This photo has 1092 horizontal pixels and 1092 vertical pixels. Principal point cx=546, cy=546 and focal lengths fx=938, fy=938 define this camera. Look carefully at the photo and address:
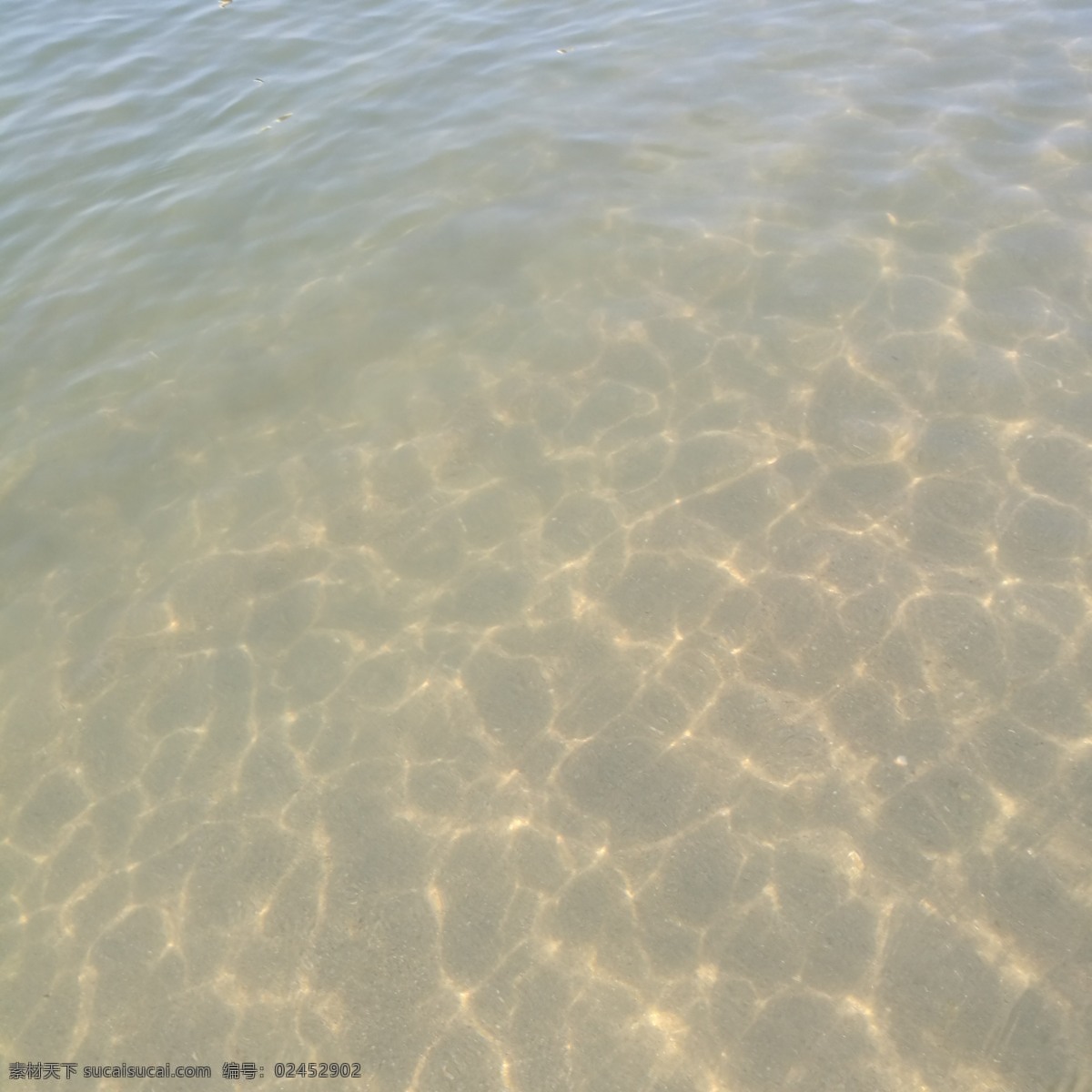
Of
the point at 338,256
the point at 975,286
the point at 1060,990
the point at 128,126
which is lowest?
the point at 1060,990

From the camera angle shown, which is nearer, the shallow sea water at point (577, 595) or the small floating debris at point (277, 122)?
the shallow sea water at point (577, 595)

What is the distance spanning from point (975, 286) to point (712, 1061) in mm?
6000

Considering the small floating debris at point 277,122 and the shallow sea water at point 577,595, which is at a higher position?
the small floating debris at point 277,122

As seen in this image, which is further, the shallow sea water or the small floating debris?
the small floating debris

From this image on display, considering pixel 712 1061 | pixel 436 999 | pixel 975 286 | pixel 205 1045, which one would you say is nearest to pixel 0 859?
pixel 205 1045

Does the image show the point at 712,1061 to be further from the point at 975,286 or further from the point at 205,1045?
the point at 975,286

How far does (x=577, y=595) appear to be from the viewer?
20.0 feet

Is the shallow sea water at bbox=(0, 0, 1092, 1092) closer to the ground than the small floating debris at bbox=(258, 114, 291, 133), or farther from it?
closer to the ground

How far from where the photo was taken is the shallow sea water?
15.1 feet

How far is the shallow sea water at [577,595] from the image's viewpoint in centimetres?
461

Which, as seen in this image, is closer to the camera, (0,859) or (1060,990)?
(1060,990)

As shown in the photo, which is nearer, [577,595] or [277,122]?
[577,595]

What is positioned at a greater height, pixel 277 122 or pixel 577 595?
pixel 277 122

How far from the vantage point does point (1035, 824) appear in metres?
4.75
